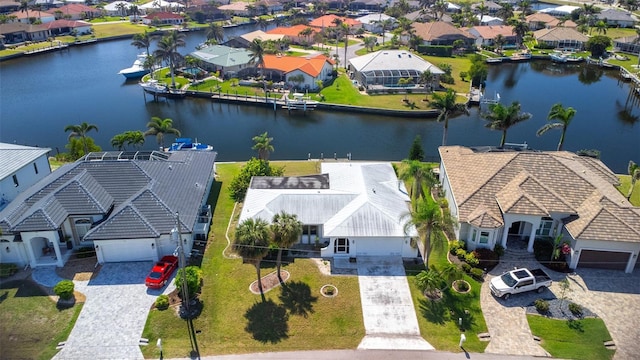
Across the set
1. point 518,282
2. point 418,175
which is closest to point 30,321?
point 418,175

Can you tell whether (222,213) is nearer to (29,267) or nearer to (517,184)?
(29,267)

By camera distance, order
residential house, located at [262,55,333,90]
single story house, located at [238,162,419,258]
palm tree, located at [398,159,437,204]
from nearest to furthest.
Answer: single story house, located at [238,162,419,258] < palm tree, located at [398,159,437,204] < residential house, located at [262,55,333,90]

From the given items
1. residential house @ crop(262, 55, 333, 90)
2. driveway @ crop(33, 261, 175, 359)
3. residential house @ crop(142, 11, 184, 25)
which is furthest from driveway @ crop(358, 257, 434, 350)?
residential house @ crop(142, 11, 184, 25)

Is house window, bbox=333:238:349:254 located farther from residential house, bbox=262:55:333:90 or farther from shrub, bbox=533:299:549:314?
residential house, bbox=262:55:333:90

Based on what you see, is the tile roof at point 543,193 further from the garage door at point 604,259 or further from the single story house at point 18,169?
the single story house at point 18,169

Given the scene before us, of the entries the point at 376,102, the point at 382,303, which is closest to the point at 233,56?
the point at 376,102

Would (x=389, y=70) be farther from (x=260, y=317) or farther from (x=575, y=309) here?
(x=260, y=317)

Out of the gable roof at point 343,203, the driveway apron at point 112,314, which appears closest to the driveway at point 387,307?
the gable roof at point 343,203
